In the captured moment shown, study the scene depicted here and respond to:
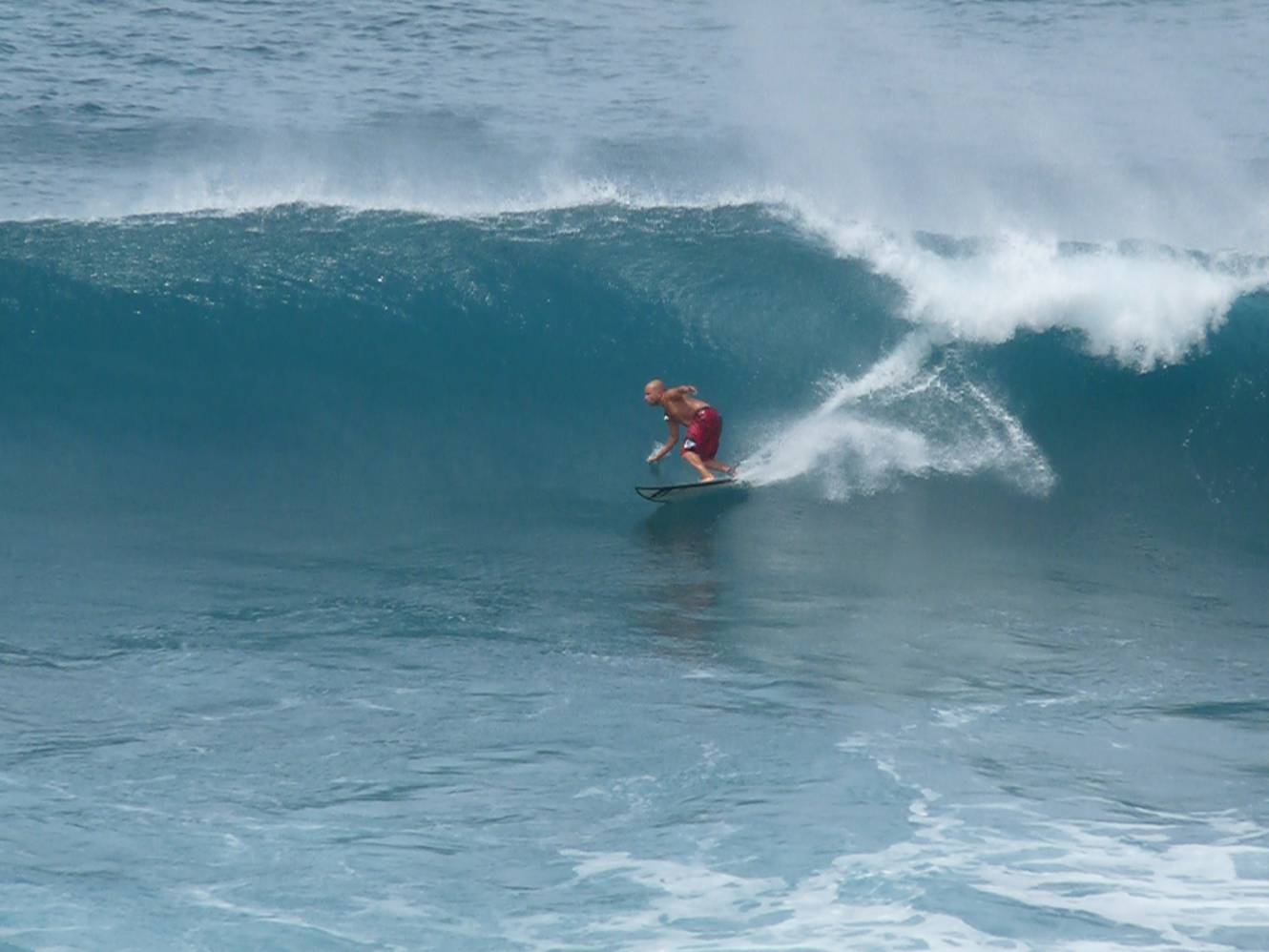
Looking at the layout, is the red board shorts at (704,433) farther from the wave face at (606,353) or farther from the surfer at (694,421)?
the wave face at (606,353)

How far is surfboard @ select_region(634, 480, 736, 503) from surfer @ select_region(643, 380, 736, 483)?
81 millimetres

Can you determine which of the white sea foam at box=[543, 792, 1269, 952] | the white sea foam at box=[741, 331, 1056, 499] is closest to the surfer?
the white sea foam at box=[741, 331, 1056, 499]

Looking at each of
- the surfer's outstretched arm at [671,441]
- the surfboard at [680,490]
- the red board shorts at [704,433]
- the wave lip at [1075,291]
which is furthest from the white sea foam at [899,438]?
the wave lip at [1075,291]

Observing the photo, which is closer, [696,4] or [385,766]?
[385,766]

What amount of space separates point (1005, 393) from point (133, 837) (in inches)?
341

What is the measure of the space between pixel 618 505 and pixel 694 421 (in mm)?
929

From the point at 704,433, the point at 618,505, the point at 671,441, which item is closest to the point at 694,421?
the point at 704,433

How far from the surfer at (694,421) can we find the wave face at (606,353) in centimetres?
55

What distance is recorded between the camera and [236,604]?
1080 centimetres

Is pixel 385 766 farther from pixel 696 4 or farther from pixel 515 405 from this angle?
pixel 696 4

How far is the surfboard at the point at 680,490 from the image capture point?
12477 mm

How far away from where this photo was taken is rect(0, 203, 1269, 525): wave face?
13297 millimetres

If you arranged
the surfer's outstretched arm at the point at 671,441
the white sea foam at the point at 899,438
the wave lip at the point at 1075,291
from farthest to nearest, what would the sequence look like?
the wave lip at the point at 1075,291
the white sea foam at the point at 899,438
the surfer's outstretched arm at the point at 671,441

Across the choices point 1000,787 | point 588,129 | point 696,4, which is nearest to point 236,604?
point 1000,787
